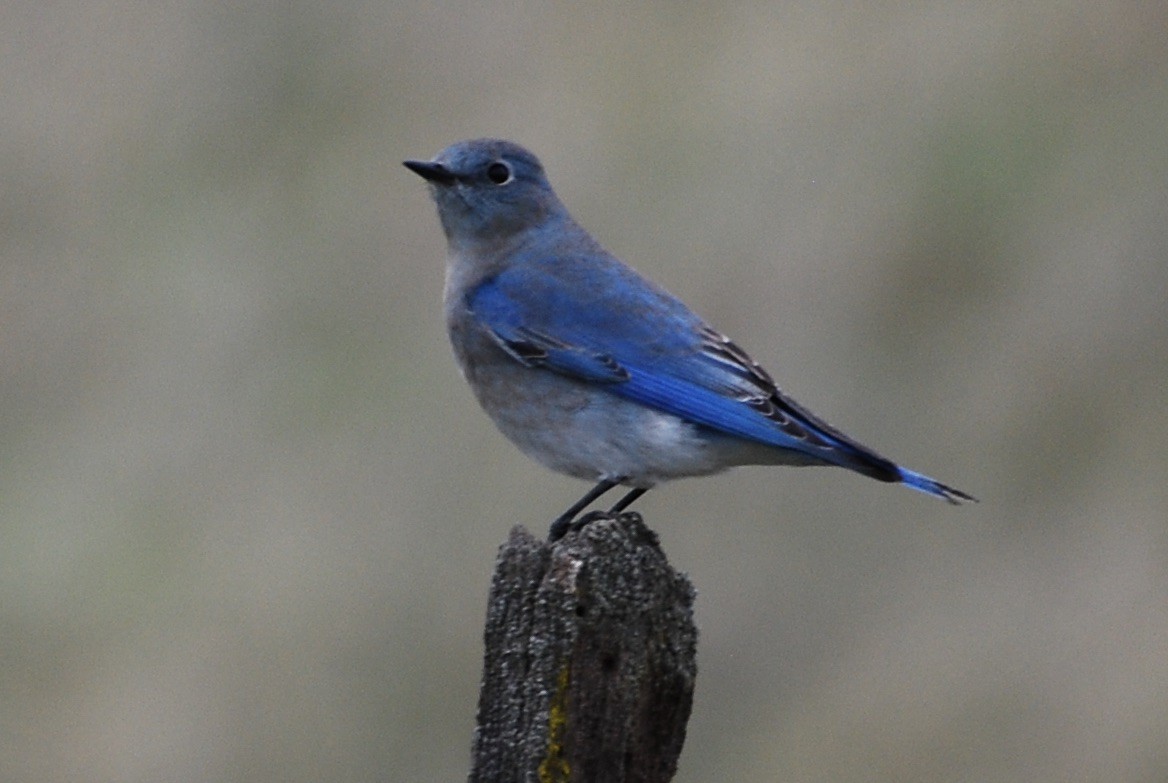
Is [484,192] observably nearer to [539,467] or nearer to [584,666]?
[539,467]

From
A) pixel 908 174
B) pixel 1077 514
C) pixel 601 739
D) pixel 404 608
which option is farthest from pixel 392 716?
pixel 601 739

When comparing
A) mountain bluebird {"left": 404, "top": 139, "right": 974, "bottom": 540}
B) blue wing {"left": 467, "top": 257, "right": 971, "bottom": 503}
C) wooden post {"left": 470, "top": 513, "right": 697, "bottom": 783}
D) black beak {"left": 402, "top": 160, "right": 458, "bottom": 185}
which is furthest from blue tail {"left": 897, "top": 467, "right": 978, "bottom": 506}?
black beak {"left": 402, "top": 160, "right": 458, "bottom": 185}

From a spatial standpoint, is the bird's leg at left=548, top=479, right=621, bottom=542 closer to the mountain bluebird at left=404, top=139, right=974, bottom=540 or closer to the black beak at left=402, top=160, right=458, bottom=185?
the mountain bluebird at left=404, top=139, right=974, bottom=540

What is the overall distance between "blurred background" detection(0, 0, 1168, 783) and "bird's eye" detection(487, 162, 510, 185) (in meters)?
2.67

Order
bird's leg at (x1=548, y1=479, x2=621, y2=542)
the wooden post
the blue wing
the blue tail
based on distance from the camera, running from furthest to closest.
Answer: the blue wing, the blue tail, bird's leg at (x1=548, y1=479, x2=621, y2=542), the wooden post

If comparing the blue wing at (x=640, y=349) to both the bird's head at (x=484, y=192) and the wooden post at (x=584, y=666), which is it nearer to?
the bird's head at (x=484, y=192)

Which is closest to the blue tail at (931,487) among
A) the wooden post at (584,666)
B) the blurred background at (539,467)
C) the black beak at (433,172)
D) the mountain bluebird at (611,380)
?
the mountain bluebird at (611,380)

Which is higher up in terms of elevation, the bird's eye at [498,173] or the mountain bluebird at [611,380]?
the bird's eye at [498,173]

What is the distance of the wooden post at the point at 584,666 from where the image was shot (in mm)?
3844

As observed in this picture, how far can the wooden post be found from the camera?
12.6 feet

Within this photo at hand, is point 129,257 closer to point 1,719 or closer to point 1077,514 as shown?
point 1,719

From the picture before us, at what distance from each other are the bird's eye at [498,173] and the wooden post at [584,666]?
3.14 metres

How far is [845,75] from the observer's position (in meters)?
11.2

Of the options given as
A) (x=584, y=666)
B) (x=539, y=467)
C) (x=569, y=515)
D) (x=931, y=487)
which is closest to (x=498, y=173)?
(x=569, y=515)
